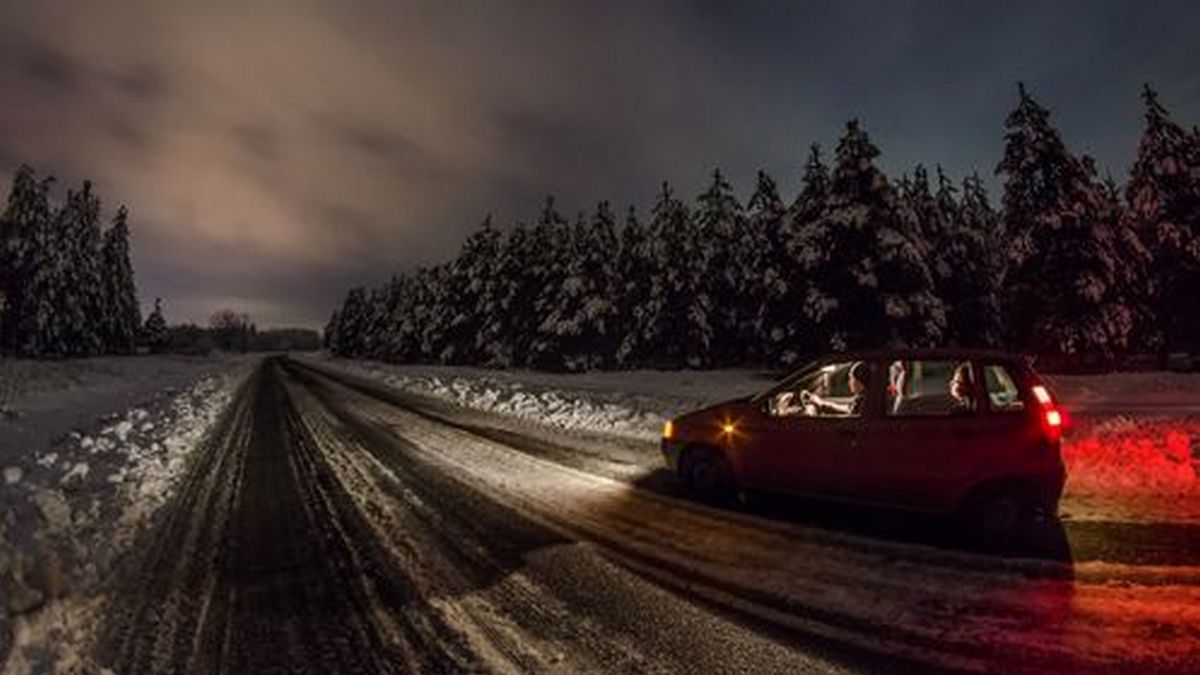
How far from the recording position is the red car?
686 cm

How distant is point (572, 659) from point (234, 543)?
432cm

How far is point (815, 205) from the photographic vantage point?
34062 millimetres

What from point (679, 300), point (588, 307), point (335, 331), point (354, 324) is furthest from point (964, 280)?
point (335, 331)

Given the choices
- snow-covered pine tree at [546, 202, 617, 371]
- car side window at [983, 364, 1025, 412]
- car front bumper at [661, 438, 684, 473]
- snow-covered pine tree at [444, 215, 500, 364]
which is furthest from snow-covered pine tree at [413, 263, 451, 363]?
car side window at [983, 364, 1025, 412]

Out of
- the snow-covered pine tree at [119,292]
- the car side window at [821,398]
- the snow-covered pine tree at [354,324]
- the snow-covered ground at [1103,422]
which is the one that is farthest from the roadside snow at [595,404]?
the snow-covered pine tree at [354,324]

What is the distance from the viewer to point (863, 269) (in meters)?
30.4

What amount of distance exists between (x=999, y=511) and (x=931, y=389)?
1458 millimetres

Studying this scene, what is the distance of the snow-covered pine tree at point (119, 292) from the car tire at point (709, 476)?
83444mm

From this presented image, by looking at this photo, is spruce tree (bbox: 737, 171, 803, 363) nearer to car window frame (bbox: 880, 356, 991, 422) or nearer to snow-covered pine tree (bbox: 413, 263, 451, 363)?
car window frame (bbox: 880, 356, 991, 422)

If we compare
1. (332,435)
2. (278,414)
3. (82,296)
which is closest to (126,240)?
(82,296)

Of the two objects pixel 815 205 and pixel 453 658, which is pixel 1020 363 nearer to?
pixel 453 658

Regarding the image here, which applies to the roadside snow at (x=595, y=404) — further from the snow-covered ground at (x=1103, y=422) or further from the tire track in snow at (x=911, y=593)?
the tire track in snow at (x=911, y=593)

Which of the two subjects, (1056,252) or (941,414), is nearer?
(941,414)

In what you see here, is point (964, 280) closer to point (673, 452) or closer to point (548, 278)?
point (548, 278)
